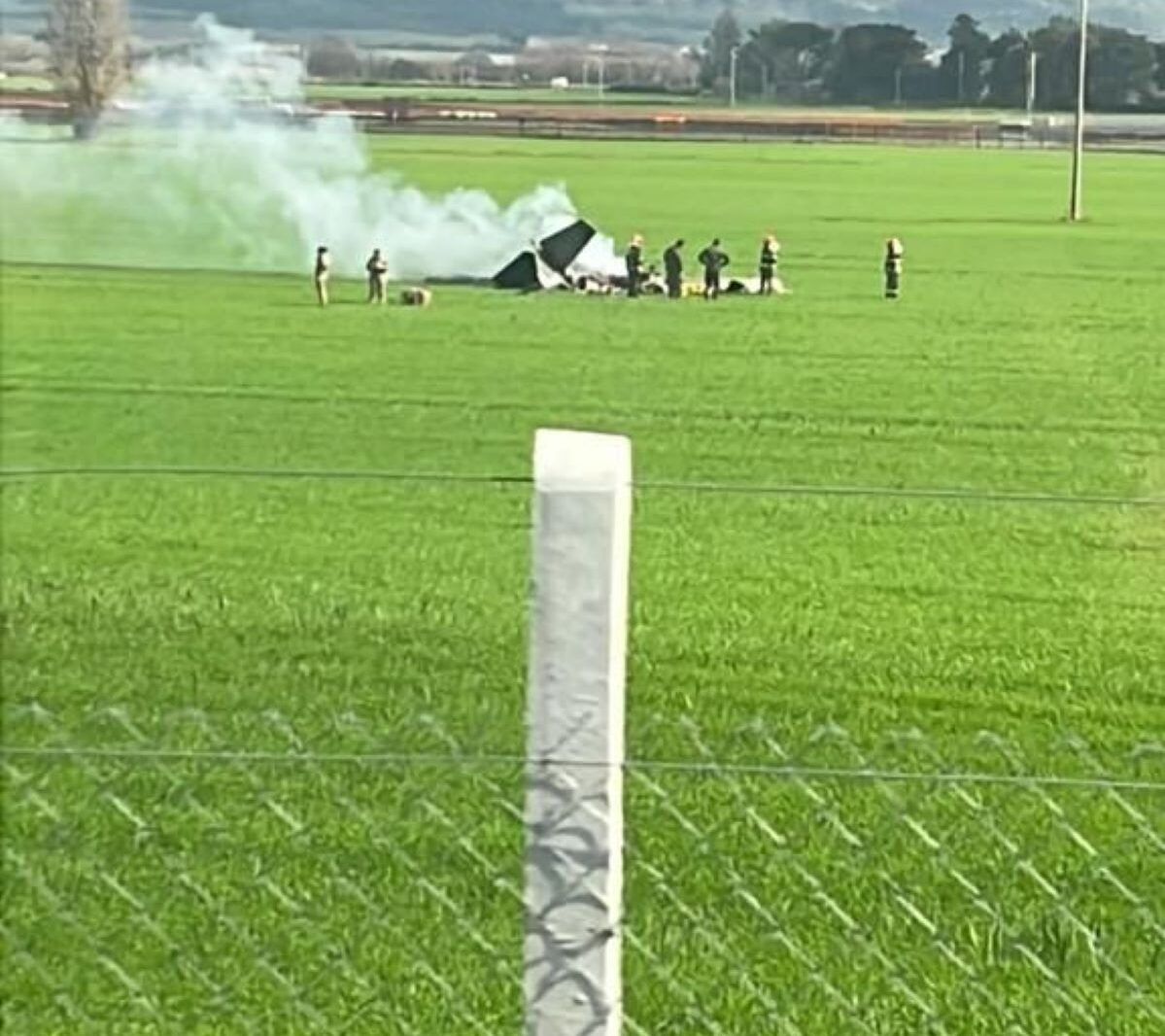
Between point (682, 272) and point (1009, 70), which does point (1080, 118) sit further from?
point (682, 272)

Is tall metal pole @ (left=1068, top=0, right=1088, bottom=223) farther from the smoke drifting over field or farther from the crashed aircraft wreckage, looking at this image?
the crashed aircraft wreckage

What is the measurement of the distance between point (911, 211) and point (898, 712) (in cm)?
3210

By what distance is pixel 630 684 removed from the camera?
728 cm

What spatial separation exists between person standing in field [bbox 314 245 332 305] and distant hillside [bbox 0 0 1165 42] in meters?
3.26

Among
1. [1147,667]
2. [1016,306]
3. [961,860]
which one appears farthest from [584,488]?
[1016,306]

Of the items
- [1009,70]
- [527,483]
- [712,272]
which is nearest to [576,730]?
[527,483]

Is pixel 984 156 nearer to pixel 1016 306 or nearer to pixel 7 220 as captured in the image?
pixel 7 220

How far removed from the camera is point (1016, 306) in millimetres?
23359

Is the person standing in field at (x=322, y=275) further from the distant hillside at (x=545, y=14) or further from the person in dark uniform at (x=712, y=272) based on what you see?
the distant hillside at (x=545, y=14)

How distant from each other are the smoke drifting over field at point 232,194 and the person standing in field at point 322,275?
2.01 meters

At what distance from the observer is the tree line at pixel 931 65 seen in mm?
39094

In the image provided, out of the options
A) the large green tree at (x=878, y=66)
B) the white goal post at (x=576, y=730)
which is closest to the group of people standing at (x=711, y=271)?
the large green tree at (x=878, y=66)

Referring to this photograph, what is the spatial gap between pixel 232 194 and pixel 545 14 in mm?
5011

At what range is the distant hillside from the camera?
30.3 m
